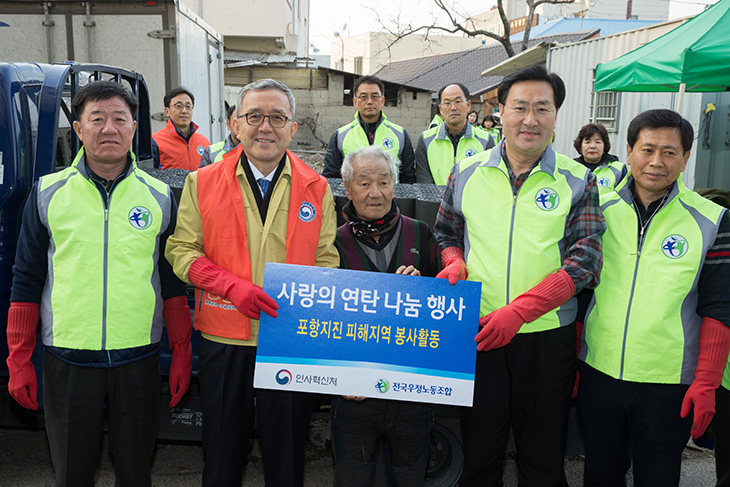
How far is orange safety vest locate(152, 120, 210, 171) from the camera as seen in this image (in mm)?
5641

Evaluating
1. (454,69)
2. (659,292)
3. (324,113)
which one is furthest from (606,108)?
(454,69)

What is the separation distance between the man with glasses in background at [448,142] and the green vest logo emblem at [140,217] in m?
3.10

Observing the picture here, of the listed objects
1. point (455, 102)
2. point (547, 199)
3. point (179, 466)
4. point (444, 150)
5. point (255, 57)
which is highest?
point (255, 57)

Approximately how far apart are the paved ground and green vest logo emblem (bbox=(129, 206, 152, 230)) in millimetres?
1546

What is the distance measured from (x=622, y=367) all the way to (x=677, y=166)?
35.1 inches

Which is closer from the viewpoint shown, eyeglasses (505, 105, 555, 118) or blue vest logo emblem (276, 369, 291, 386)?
blue vest logo emblem (276, 369, 291, 386)

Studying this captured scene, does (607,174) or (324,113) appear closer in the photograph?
(607,174)

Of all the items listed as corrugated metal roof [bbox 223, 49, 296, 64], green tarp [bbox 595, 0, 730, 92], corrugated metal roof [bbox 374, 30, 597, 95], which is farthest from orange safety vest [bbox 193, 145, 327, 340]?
corrugated metal roof [bbox 374, 30, 597, 95]

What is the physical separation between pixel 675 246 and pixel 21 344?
277 centimetres

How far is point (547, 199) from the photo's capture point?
98.3 inches

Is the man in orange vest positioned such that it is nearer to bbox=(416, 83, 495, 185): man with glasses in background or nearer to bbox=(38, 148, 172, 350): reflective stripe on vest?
bbox=(38, 148, 172, 350): reflective stripe on vest

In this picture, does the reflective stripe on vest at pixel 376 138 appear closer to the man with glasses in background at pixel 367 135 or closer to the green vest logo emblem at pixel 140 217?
the man with glasses in background at pixel 367 135

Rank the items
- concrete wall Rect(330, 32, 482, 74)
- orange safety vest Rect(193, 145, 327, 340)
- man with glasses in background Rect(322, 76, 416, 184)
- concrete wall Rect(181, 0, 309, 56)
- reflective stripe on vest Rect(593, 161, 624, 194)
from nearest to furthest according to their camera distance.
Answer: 1. orange safety vest Rect(193, 145, 327, 340)
2. man with glasses in background Rect(322, 76, 416, 184)
3. reflective stripe on vest Rect(593, 161, 624, 194)
4. concrete wall Rect(181, 0, 309, 56)
5. concrete wall Rect(330, 32, 482, 74)

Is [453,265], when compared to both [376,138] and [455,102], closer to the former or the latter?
[376,138]
